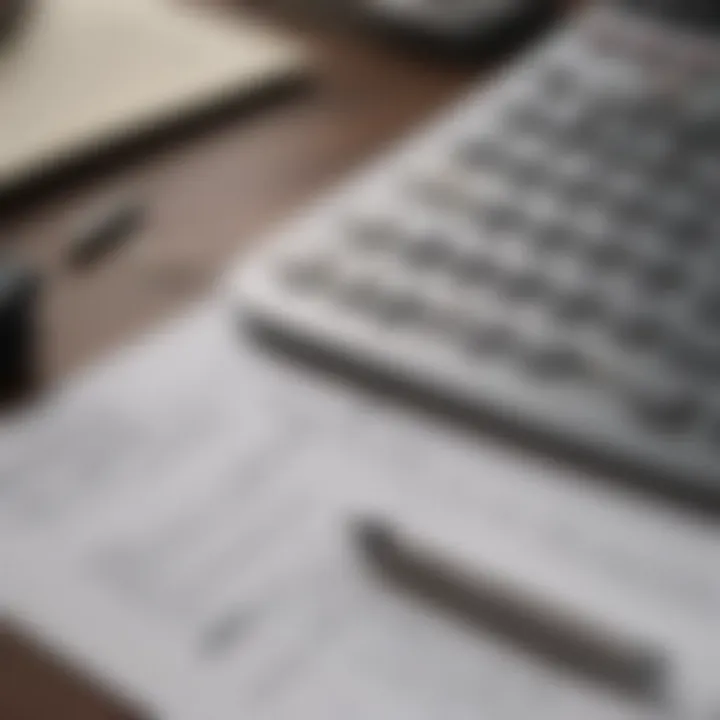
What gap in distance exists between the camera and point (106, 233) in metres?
0.53

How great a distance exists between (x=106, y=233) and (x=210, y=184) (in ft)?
0.21

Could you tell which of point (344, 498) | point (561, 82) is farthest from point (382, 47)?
point (344, 498)

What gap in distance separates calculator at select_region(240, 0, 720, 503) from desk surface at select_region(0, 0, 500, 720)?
35mm

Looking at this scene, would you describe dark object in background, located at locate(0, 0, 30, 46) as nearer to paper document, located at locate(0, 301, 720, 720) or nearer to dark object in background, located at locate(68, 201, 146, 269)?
dark object in background, located at locate(68, 201, 146, 269)

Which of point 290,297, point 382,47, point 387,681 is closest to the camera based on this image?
point 387,681

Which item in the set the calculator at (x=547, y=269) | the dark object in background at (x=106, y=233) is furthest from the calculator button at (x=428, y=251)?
the dark object in background at (x=106, y=233)

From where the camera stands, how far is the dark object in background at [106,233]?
513 millimetres

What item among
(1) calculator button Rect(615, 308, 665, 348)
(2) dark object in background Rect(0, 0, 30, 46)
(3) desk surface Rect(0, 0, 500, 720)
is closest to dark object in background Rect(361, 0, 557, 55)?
(3) desk surface Rect(0, 0, 500, 720)

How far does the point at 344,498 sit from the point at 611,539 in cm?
8

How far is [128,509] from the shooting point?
39 centimetres

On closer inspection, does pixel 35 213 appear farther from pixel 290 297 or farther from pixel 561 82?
pixel 561 82

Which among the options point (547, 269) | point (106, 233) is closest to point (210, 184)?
point (106, 233)

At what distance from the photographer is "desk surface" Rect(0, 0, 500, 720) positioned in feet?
1.59

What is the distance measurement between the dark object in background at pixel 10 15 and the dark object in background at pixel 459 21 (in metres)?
0.19
